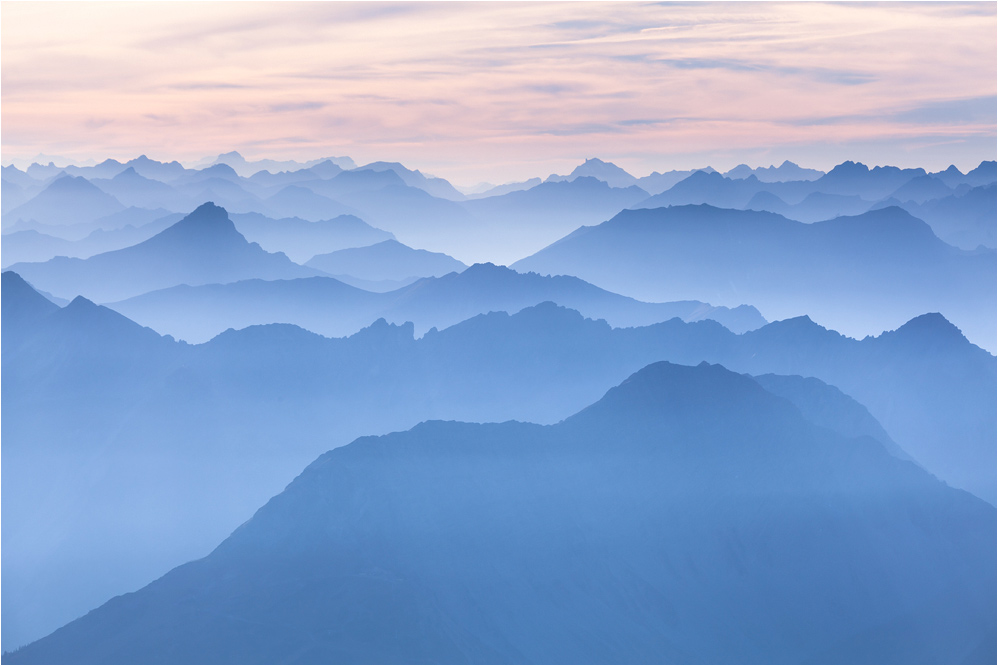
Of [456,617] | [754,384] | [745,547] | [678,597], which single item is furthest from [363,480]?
[754,384]

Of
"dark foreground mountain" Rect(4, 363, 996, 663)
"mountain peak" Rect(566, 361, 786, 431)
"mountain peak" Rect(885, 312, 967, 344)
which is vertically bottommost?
"dark foreground mountain" Rect(4, 363, 996, 663)

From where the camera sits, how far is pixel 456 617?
96438 mm

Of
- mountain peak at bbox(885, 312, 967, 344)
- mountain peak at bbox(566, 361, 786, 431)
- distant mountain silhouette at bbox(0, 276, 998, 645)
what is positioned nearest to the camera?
mountain peak at bbox(566, 361, 786, 431)

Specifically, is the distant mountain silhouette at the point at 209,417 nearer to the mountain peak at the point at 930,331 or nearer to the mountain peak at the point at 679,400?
the mountain peak at the point at 930,331

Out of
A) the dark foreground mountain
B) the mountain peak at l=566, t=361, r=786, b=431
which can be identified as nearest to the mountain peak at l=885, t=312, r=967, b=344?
the dark foreground mountain

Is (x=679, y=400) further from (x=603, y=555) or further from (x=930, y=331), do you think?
(x=930, y=331)

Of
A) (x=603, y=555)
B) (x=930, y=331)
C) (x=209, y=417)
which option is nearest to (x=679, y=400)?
(x=603, y=555)

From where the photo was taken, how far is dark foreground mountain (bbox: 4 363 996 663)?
306ft

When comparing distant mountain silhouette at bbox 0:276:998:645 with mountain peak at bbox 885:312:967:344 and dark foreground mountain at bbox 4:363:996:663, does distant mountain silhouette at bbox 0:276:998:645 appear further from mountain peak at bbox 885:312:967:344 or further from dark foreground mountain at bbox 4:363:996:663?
dark foreground mountain at bbox 4:363:996:663

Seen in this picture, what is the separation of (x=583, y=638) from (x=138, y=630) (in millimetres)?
40497

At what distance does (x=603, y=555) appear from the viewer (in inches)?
4254

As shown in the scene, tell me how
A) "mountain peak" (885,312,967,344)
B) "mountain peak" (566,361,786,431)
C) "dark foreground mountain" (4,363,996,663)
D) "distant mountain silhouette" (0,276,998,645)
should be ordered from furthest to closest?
1. "mountain peak" (885,312,967,344)
2. "distant mountain silhouette" (0,276,998,645)
3. "mountain peak" (566,361,786,431)
4. "dark foreground mountain" (4,363,996,663)

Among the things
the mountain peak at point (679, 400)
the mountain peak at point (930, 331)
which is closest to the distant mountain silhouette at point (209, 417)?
the mountain peak at point (930, 331)

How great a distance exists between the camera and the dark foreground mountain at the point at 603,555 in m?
93.4
